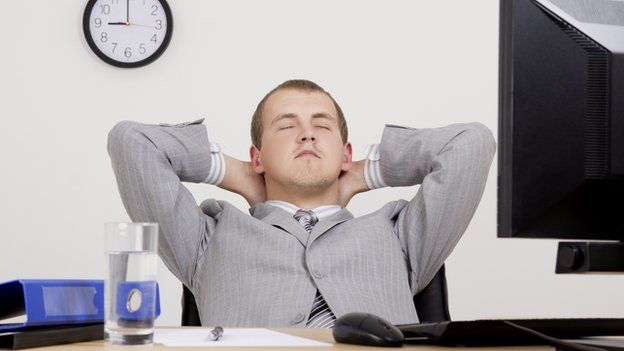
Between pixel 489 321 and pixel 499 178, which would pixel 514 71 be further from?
pixel 489 321

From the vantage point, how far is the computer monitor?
87cm

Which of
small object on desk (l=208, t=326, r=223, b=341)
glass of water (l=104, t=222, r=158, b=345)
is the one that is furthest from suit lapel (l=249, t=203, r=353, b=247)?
glass of water (l=104, t=222, r=158, b=345)

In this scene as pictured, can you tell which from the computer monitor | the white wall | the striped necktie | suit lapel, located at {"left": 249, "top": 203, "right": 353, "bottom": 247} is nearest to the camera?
the computer monitor

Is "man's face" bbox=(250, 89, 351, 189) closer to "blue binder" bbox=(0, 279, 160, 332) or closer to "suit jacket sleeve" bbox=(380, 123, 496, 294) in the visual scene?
"suit jacket sleeve" bbox=(380, 123, 496, 294)

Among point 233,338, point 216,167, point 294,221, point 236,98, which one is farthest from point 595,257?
point 236,98

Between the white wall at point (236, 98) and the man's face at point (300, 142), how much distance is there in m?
0.84

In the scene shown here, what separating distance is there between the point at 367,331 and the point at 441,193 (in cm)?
93

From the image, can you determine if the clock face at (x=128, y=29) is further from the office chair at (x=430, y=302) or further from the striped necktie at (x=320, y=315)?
the striped necktie at (x=320, y=315)

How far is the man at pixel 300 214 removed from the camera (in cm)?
174

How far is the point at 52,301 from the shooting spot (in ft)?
3.05

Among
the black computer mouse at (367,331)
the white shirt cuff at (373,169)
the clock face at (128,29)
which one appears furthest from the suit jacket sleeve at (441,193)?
the clock face at (128,29)

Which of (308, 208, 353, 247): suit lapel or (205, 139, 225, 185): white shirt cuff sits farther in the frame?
(205, 139, 225, 185): white shirt cuff

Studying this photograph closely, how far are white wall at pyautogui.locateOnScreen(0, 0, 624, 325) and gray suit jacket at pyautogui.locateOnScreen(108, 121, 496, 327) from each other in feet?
3.17

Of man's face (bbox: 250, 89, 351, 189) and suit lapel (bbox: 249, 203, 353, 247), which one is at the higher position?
man's face (bbox: 250, 89, 351, 189)
